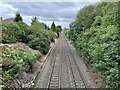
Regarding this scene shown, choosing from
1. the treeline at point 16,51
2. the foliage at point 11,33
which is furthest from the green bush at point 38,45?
the foliage at point 11,33

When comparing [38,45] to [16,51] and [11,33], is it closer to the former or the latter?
[11,33]

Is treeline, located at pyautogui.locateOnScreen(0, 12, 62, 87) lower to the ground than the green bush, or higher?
higher

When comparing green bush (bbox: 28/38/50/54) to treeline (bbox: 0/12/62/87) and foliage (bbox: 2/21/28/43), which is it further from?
foliage (bbox: 2/21/28/43)

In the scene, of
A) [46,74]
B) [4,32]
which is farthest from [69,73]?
[4,32]

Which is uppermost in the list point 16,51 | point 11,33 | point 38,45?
point 11,33

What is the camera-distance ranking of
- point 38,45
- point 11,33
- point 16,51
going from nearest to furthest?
point 16,51 → point 11,33 → point 38,45

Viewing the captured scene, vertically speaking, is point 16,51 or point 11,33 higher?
point 11,33

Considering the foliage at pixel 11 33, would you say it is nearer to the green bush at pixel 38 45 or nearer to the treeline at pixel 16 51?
the treeline at pixel 16 51

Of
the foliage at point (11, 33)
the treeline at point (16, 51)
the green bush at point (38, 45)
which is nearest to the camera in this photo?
the treeline at point (16, 51)

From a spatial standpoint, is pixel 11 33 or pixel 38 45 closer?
pixel 11 33

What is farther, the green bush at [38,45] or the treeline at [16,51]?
the green bush at [38,45]

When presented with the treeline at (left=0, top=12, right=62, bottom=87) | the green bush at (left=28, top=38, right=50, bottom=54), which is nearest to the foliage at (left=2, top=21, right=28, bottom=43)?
the treeline at (left=0, top=12, right=62, bottom=87)

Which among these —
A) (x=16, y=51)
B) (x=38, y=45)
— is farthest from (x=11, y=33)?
(x=16, y=51)

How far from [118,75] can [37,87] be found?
16.1 feet
